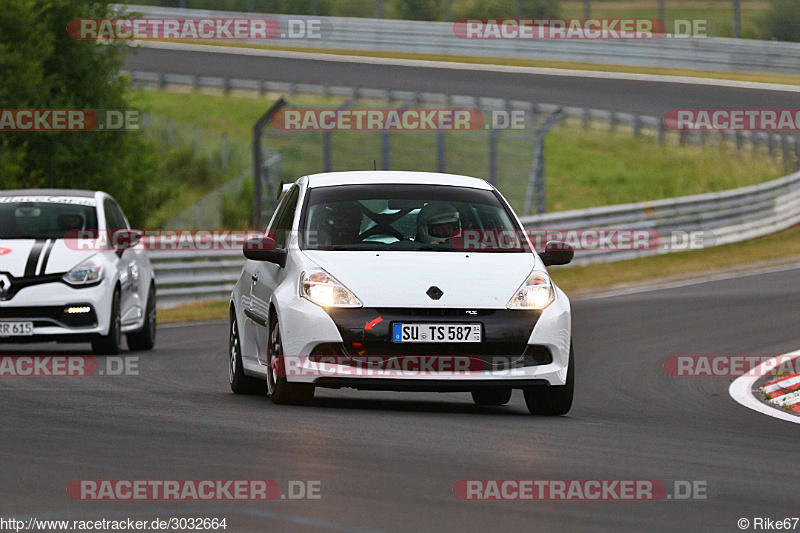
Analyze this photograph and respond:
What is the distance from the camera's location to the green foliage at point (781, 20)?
47781mm

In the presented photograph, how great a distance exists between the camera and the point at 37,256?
48.1 feet

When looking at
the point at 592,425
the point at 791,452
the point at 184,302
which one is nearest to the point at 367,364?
the point at 592,425

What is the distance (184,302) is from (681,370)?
9.91 metres

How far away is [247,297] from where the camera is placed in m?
11.1

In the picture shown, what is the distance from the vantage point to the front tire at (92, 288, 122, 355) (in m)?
14.9

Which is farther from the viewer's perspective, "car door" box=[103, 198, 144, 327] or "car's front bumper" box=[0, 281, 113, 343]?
"car door" box=[103, 198, 144, 327]

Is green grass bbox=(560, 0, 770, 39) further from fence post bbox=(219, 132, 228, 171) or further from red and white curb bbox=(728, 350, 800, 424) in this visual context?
red and white curb bbox=(728, 350, 800, 424)

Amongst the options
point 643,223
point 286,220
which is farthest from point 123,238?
point 643,223

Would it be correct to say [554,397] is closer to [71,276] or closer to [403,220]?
[403,220]

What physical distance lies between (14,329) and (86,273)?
2.81ft

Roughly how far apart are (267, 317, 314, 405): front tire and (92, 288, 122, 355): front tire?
506 cm

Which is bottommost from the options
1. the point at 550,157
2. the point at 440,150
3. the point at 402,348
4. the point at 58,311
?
the point at 550,157

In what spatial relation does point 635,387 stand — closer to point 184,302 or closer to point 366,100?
point 184,302

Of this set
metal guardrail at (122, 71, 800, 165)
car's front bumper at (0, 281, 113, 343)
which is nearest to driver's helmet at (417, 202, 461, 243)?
car's front bumper at (0, 281, 113, 343)
